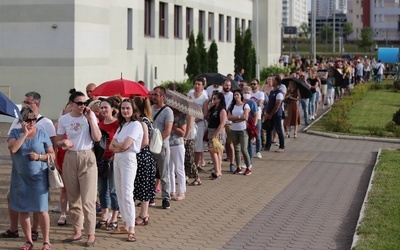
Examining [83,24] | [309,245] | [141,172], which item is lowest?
[309,245]

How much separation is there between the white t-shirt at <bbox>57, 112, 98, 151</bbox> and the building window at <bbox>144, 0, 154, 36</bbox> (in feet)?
82.9

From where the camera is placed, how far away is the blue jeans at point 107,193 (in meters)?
11.3

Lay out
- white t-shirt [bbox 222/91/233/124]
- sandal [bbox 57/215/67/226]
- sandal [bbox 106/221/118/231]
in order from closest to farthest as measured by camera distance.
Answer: sandal [bbox 106/221/118/231]
sandal [bbox 57/215/67/226]
white t-shirt [bbox 222/91/233/124]

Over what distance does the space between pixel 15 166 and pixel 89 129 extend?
1079mm

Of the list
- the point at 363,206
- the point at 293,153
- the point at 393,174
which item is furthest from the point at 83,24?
the point at 363,206

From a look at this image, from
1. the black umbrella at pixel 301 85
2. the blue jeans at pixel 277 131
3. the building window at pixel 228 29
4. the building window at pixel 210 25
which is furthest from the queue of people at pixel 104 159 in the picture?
the building window at pixel 228 29

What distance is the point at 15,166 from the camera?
9797 millimetres

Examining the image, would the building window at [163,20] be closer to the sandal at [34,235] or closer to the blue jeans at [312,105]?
the blue jeans at [312,105]

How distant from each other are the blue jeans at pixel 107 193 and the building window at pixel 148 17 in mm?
24530

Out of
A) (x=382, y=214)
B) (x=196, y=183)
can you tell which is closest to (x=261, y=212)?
(x=382, y=214)

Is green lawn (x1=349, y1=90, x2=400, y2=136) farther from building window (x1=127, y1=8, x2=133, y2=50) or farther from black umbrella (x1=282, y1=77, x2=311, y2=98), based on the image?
building window (x1=127, y1=8, x2=133, y2=50)

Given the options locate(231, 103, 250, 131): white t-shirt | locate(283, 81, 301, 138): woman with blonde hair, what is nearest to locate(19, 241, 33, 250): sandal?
locate(231, 103, 250, 131): white t-shirt

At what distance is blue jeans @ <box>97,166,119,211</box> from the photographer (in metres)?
11.3

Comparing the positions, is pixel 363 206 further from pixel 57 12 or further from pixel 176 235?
pixel 57 12
